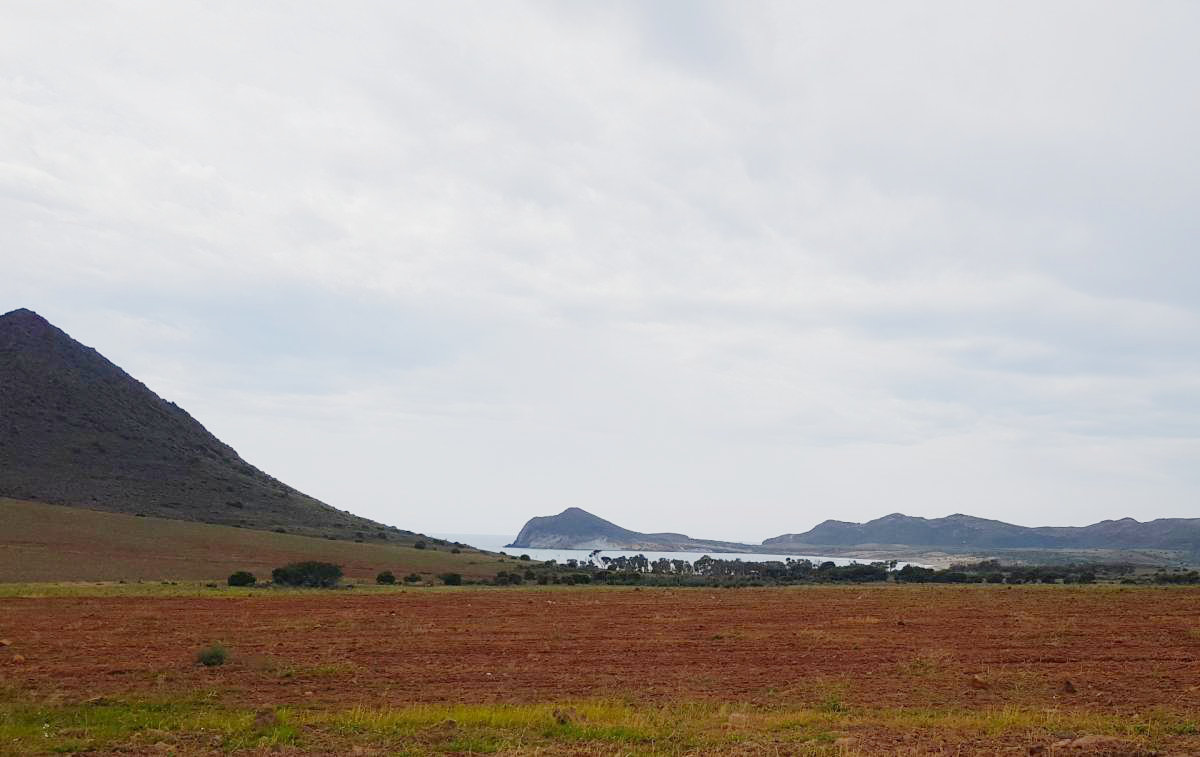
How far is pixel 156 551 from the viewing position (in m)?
67.3

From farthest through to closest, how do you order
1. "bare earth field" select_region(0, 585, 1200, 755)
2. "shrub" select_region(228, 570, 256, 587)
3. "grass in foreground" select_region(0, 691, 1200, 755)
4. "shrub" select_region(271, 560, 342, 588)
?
"shrub" select_region(271, 560, 342, 588) < "shrub" select_region(228, 570, 256, 587) < "bare earth field" select_region(0, 585, 1200, 755) < "grass in foreground" select_region(0, 691, 1200, 755)

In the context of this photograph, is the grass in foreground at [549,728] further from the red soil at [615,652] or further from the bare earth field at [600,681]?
the red soil at [615,652]

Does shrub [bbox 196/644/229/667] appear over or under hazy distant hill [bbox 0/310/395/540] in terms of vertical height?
under

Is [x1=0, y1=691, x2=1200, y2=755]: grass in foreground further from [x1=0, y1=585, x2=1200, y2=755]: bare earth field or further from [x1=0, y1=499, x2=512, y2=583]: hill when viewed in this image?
[x1=0, y1=499, x2=512, y2=583]: hill

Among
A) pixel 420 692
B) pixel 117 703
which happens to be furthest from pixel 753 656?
pixel 117 703

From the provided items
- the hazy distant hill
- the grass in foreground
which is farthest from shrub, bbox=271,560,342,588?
the hazy distant hill

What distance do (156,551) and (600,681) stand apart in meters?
59.8

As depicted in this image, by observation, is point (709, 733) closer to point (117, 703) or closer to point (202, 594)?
point (117, 703)

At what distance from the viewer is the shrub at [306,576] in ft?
175

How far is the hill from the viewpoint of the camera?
56.0 meters

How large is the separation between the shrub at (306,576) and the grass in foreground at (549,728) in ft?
130

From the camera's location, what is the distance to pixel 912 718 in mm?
13906

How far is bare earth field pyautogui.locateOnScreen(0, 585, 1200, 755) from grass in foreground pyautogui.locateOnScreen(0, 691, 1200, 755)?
55mm

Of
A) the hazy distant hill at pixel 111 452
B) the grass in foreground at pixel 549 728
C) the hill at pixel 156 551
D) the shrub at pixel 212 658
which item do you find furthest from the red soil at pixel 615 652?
the hazy distant hill at pixel 111 452
